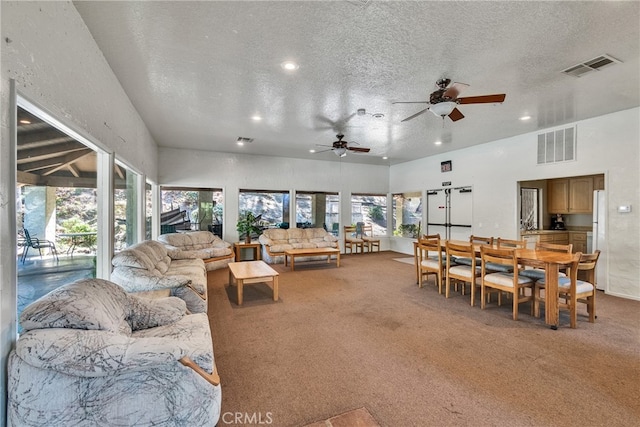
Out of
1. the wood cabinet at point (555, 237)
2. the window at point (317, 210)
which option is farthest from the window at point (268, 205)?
the wood cabinet at point (555, 237)

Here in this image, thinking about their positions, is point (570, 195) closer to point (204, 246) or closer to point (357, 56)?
point (357, 56)

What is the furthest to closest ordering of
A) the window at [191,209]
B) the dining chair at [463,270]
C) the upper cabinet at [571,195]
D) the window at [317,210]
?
the window at [317,210]
the window at [191,209]
the upper cabinet at [571,195]
the dining chair at [463,270]

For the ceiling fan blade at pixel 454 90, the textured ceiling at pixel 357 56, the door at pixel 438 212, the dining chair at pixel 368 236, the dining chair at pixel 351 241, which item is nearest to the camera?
the textured ceiling at pixel 357 56

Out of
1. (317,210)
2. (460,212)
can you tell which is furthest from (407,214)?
(317,210)

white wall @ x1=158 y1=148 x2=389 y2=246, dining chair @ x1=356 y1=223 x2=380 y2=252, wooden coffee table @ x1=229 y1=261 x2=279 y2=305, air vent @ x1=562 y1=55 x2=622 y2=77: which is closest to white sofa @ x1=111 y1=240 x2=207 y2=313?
wooden coffee table @ x1=229 y1=261 x2=279 y2=305

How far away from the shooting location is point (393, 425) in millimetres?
1771

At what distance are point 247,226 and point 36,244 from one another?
5.34m

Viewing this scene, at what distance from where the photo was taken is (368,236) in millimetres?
9359

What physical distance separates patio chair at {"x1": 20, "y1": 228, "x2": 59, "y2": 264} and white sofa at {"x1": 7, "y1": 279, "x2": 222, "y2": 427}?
16.8 inches

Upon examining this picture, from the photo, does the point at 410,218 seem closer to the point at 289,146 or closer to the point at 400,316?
the point at 289,146

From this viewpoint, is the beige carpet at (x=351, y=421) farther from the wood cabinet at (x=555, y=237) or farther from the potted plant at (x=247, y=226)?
the wood cabinet at (x=555, y=237)

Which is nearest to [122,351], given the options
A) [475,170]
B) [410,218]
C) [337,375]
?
[337,375]

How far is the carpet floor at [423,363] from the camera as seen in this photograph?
74.8 inches

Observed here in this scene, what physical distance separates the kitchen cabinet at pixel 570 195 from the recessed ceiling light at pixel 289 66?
6888 millimetres
